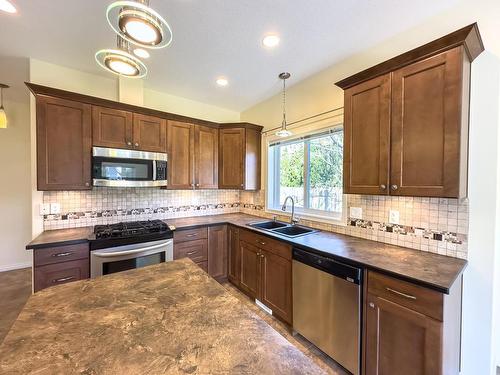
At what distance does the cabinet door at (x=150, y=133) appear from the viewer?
2.71m

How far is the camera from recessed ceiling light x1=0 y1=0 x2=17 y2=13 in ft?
5.24

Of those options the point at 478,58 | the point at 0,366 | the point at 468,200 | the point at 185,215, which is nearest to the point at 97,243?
the point at 185,215

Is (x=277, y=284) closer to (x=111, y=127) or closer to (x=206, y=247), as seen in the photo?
(x=206, y=247)

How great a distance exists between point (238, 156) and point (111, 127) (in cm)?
168

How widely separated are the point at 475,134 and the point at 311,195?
1.61 metres

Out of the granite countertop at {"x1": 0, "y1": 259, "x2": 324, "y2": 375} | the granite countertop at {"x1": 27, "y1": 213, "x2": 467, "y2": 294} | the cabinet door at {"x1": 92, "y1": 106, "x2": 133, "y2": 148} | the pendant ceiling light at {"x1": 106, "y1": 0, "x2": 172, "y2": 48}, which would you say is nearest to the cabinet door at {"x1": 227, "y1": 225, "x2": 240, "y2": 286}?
the granite countertop at {"x1": 27, "y1": 213, "x2": 467, "y2": 294}

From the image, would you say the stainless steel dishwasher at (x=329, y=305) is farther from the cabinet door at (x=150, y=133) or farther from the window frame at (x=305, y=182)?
the cabinet door at (x=150, y=133)

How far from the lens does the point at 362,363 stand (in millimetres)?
1579

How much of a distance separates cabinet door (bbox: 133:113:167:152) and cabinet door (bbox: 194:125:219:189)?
477mm

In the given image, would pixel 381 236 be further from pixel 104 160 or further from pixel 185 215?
pixel 104 160

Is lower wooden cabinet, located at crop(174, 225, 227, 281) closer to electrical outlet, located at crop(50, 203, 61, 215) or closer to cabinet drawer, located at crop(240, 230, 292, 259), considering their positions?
cabinet drawer, located at crop(240, 230, 292, 259)

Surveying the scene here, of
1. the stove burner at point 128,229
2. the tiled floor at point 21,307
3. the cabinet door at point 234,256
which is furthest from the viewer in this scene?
the cabinet door at point 234,256

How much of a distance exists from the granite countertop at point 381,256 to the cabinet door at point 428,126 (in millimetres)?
488

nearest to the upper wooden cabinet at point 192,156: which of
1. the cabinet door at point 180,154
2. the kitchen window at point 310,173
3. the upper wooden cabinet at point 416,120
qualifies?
the cabinet door at point 180,154
